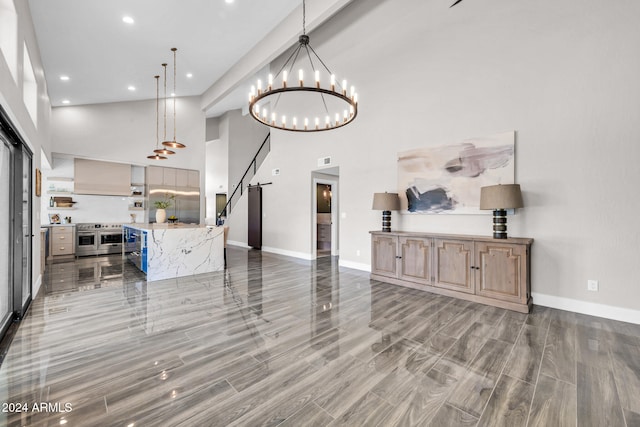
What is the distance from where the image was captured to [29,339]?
270 cm

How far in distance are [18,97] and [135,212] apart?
630cm

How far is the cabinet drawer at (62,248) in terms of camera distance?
700 cm

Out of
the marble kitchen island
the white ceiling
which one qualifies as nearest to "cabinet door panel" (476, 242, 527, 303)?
the marble kitchen island

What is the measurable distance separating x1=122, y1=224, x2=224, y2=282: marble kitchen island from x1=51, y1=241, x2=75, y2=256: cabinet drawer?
8.61ft

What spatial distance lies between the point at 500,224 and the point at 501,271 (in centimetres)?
63

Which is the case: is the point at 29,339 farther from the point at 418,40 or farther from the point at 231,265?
the point at 418,40

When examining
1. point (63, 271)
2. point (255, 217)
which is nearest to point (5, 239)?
point (63, 271)

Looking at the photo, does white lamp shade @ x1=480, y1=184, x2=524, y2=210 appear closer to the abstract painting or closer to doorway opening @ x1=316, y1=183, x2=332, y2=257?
the abstract painting

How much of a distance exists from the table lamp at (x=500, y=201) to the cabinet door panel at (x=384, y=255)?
1487mm

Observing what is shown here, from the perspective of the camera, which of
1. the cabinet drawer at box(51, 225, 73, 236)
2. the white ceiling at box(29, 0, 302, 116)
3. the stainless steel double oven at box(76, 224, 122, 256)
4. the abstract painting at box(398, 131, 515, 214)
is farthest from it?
the stainless steel double oven at box(76, 224, 122, 256)

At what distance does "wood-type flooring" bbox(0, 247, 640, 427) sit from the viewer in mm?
1730

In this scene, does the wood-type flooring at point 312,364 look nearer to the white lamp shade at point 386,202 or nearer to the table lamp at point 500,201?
the table lamp at point 500,201

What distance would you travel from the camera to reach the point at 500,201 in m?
3.64

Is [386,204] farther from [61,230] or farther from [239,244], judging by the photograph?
[61,230]
